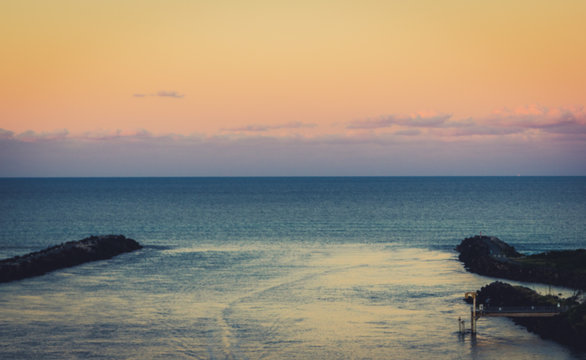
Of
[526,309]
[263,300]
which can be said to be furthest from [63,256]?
[526,309]

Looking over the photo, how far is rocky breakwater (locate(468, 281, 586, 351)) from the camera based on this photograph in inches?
1627

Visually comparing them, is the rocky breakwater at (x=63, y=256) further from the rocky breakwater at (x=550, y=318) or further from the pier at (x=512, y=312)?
the rocky breakwater at (x=550, y=318)

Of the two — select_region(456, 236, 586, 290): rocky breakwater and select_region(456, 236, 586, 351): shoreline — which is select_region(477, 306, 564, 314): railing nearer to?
select_region(456, 236, 586, 351): shoreline

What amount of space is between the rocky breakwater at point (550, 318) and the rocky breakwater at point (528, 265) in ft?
31.9

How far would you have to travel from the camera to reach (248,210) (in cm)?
16462

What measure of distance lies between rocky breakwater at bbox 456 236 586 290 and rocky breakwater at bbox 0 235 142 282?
42133 millimetres

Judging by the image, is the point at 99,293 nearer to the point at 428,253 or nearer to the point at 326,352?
the point at 326,352

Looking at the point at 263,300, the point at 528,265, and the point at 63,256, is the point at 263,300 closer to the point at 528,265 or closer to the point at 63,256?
the point at 528,265

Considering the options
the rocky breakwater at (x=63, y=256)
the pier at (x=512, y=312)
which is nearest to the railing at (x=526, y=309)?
the pier at (x=512, y=312)

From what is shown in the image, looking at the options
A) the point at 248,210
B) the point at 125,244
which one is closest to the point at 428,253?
the point at 125,244

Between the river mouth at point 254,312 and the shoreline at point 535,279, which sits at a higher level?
the shoreline at point 535,279

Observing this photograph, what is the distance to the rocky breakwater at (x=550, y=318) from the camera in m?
41.3

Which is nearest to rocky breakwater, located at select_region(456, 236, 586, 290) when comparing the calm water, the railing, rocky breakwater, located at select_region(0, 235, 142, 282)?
the calm water

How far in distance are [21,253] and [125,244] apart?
1253 centimetres
